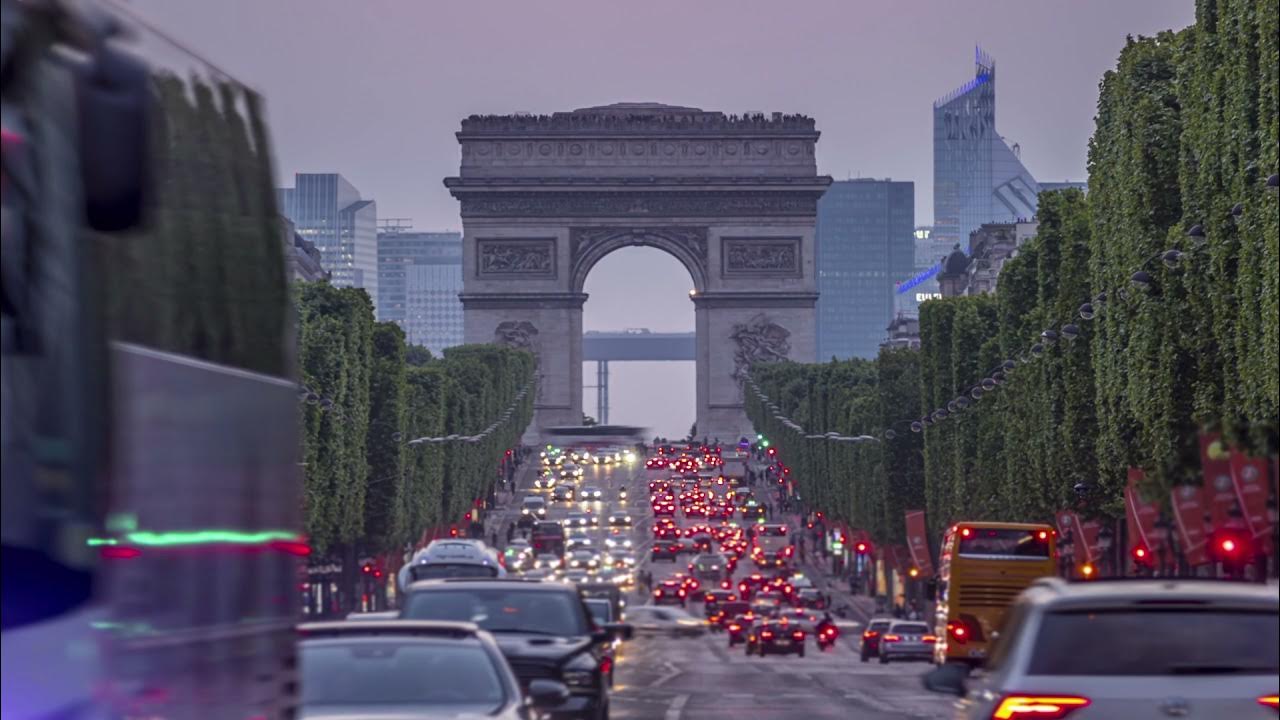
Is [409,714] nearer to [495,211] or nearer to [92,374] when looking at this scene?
[92,374]

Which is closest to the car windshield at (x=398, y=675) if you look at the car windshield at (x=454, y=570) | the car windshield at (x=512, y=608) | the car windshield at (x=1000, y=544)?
the car windshield at (x=512, y=608)

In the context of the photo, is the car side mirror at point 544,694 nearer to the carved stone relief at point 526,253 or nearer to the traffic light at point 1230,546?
the traffic light at point 1230,546

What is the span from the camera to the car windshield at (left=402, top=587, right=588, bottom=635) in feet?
68.6

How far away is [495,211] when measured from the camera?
162 meters

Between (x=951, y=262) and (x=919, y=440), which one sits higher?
(x=951, y=262)

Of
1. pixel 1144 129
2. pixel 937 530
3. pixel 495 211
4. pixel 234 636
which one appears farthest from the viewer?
pixel 495 211

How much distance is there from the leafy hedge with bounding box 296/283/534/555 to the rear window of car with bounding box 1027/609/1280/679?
5262 centimetres

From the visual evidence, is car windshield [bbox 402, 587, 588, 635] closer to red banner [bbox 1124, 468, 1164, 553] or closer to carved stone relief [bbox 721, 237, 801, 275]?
red banner [bbox 1124, 468, 1164, 553]

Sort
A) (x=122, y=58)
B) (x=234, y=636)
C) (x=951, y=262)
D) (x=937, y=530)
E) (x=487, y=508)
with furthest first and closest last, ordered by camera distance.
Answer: (x=951, y=262) → (x=487, y=508) → (x=937, y=530) → (x=234, y=636) → (x=122, y=58)

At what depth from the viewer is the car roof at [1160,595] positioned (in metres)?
11.7

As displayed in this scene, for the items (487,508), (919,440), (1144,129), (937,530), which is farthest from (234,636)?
(487,508)

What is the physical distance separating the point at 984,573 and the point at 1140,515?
11.1 feet

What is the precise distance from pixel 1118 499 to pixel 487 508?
7919 centimetres

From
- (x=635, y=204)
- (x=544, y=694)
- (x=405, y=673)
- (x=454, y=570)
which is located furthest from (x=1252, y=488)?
(x=635, y=204)
